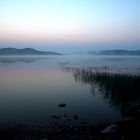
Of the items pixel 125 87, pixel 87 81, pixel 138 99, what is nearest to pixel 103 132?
pixel 138 99

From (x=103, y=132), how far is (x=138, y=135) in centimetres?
128

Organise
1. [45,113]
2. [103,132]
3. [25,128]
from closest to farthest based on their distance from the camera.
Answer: [103,132]
[25,128]
[45,113]

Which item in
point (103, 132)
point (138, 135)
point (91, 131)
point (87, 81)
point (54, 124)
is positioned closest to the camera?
point (138, 135)

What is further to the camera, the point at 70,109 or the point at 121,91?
the point at 121,91

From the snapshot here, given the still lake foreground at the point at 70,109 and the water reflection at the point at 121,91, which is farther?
the water reflection at the point at 121,91

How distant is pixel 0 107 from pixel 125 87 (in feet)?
30.3

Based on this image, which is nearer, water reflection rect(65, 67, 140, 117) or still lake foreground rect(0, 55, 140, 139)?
still lake foreground rect(0, 55, 140, 139)

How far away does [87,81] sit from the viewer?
23.5 m

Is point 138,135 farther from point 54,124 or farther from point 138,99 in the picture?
point 138,99

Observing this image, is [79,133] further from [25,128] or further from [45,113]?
[45,113]

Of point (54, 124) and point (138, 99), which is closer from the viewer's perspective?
point (54, 124)

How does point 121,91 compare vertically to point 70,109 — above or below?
above

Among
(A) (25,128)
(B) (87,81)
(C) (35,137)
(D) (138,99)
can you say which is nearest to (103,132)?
(C) (35,137)

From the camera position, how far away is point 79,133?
8.98 m
